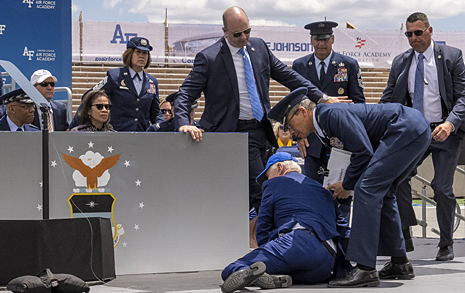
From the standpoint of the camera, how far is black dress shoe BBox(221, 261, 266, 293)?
330 cm

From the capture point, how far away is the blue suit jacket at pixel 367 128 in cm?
368

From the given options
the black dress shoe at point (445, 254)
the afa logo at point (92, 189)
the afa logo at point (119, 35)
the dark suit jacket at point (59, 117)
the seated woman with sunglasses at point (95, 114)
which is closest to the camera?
the afa logo at point (92, 189)

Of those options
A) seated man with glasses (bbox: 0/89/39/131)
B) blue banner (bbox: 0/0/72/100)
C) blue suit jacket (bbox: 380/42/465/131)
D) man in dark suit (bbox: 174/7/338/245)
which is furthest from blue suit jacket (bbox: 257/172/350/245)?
blue banner (bbox: 0/0/72/100)

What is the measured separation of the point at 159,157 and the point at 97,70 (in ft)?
48.3

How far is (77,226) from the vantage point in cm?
357

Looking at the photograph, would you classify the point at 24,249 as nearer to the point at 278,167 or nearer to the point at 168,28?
the point at 278,167

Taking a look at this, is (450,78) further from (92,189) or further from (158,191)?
(92,189)

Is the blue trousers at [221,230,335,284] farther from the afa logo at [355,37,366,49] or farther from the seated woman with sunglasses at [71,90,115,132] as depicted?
the afa logo at [355,37,366,49]

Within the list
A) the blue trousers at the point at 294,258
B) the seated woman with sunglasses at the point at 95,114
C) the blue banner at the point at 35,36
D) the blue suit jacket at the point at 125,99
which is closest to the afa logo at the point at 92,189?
the seated woman with sunglasses at the point at 95,114

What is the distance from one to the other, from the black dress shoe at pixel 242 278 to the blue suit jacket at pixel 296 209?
1.60 ft

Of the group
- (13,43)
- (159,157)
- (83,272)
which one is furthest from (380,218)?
(13,43)

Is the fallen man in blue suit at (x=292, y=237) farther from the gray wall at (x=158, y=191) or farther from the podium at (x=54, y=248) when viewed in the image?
the podium at (x=54, y=248)

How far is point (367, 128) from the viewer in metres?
3.84

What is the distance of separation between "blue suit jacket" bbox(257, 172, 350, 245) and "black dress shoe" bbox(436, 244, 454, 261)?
1.30m
